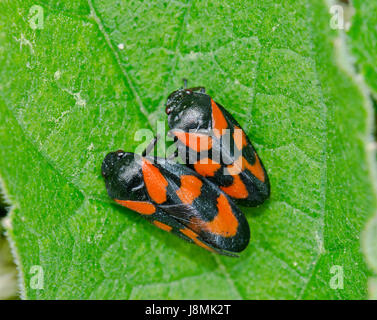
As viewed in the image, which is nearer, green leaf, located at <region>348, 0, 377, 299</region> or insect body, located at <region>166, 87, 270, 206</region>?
green leaf, located at <region>348, 0, 377, 299</region>

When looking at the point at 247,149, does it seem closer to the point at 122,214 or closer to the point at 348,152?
the point at 348,152

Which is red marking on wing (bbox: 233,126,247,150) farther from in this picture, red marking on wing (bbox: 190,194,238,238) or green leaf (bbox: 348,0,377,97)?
green leaf (bbox: 348,0,377,97)

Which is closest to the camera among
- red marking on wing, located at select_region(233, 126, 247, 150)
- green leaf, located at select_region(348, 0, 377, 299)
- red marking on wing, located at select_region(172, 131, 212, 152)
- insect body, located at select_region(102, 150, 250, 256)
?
green leaf, located at select_region(348, 0, 377, 299)

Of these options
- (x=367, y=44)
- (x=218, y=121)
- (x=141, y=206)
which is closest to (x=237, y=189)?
(x=218, y=121)

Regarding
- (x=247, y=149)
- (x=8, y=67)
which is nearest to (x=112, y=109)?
(x=8, y=67)

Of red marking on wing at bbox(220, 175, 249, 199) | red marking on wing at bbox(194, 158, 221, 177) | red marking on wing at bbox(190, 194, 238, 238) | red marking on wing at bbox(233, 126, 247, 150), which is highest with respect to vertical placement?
red marking on wing at bbox(233, 126, 247, 150)

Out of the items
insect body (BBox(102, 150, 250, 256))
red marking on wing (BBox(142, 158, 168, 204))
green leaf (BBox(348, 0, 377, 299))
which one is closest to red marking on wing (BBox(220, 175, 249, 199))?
insect body (BBox(102, 150, 250, 256))

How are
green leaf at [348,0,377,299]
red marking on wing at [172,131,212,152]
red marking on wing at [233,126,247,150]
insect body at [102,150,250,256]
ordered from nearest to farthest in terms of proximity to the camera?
green leaf at [348,0,377,299] → red marking on wing at [233,126,247,150] → insect body at [102,150,250,256] → red marking on wing at [172,131,212,152]

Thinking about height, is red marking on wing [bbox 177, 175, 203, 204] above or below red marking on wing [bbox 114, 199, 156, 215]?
above
